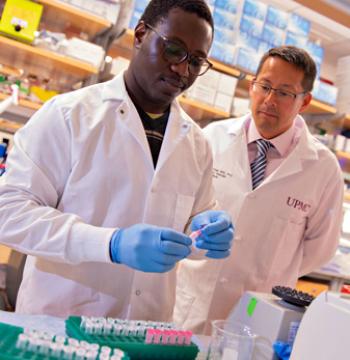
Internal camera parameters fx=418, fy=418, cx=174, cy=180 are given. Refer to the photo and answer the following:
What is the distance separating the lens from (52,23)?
290 cm

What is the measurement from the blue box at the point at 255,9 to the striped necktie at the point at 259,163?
5.57ft

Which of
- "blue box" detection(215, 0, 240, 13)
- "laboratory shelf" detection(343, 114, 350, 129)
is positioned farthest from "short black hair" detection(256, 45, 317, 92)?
"laboratory shelf" detection(343, 114, 350, 129)

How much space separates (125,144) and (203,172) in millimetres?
313

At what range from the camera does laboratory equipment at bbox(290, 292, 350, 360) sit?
792 mm

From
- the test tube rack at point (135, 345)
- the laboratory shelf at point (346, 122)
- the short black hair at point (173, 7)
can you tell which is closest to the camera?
the test tube rack at point (135, 345)

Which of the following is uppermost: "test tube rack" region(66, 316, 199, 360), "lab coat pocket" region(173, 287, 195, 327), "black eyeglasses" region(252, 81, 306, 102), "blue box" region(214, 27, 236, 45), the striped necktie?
"blue box" region(214, 27, 236, 45)

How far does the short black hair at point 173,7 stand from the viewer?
1.15 m

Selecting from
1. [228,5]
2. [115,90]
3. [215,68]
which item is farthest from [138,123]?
[228,5]

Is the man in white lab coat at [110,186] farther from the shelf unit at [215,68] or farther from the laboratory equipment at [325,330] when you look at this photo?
the shelf unit at [215,68]

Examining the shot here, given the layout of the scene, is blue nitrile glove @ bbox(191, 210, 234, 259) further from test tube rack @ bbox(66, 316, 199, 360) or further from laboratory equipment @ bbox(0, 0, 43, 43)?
laboratory equipment @ bbox(0, 0, 43, 43)

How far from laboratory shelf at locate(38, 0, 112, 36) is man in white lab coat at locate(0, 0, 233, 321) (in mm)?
1552

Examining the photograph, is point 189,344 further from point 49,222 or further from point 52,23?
point 52,23

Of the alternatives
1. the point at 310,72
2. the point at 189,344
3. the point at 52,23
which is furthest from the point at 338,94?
the point at 189,344

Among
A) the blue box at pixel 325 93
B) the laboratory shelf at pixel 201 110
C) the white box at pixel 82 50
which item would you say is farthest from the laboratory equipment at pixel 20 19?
the blue box at pixel 325 93
